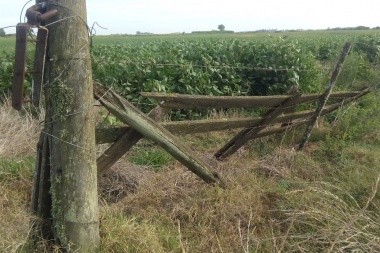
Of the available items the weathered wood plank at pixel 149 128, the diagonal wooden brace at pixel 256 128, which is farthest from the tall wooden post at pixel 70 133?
the diagonal wooden brace at pixel 256 128

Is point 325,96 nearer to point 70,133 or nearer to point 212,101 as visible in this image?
point 212,101

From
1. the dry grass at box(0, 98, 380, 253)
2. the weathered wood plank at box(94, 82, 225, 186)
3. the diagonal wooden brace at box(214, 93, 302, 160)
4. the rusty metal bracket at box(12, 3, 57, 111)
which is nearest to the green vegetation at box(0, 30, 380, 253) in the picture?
the dry grass at box(0, 98, 380, 253)

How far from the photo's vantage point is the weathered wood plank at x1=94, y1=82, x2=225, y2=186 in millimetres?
3490

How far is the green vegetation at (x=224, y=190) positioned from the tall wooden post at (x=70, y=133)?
12.0 inches

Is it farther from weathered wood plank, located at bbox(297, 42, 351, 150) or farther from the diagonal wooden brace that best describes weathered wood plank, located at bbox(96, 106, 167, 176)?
weathered wood plank, located at bbox(297, 42, 351, 150)

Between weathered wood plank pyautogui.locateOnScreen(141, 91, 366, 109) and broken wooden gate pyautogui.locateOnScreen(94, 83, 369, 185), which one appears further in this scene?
weathered wood plank pyautogui.locateOnScreen(141, 91, 366, 109)

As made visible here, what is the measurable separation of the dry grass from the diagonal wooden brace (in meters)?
0.19

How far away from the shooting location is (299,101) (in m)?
5.96

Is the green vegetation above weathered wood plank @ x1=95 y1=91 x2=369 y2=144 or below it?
below

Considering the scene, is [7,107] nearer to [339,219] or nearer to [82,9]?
[82,9]

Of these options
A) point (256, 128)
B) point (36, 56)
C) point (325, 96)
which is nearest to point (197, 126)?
point (256, 128)

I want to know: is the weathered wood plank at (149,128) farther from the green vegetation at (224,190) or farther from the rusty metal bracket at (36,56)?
the rusty metal bracket at (36,56)

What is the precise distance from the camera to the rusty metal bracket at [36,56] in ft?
9.00

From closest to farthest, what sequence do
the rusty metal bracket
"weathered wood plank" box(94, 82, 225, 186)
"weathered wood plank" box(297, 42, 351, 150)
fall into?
the rusty metal bracket, "weathered wood plank" box(94, 82, 225, 186), "weathered wood plank" box(297, 42, 351, 150)
